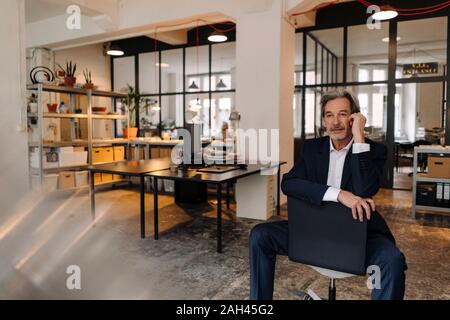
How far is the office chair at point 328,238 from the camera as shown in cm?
174

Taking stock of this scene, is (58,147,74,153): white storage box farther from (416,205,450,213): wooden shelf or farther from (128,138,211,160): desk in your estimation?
(416,205,450,213): wooden shelf

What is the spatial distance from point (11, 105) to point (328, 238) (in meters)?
4.41

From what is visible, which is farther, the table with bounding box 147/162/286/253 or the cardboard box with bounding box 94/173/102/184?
the cardboard box with bounding box 94/173/102/184

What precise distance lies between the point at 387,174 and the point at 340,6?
333 cm

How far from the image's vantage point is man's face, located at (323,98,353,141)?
211cm

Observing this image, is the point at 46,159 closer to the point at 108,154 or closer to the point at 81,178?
the point at 81,178

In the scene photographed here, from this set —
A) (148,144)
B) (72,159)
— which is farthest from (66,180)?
(148,144)

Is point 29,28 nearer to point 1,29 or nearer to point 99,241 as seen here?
point 1,29

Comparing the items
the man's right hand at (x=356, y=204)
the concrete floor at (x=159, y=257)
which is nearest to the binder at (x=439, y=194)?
the concrete floor at (x=159, y=257)

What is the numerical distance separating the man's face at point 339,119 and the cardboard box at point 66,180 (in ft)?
18.3

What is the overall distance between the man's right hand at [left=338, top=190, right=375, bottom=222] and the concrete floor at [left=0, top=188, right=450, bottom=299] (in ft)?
3.92

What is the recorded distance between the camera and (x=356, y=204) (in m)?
1.74

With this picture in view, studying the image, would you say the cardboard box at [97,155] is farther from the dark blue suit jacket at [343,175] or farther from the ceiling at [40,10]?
the dark blue suit jacket at [343,175]

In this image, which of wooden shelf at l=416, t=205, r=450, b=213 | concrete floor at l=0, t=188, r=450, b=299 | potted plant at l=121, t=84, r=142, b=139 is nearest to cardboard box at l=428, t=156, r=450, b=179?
wooden shelf at l=416, t=205, r=450, b=213
